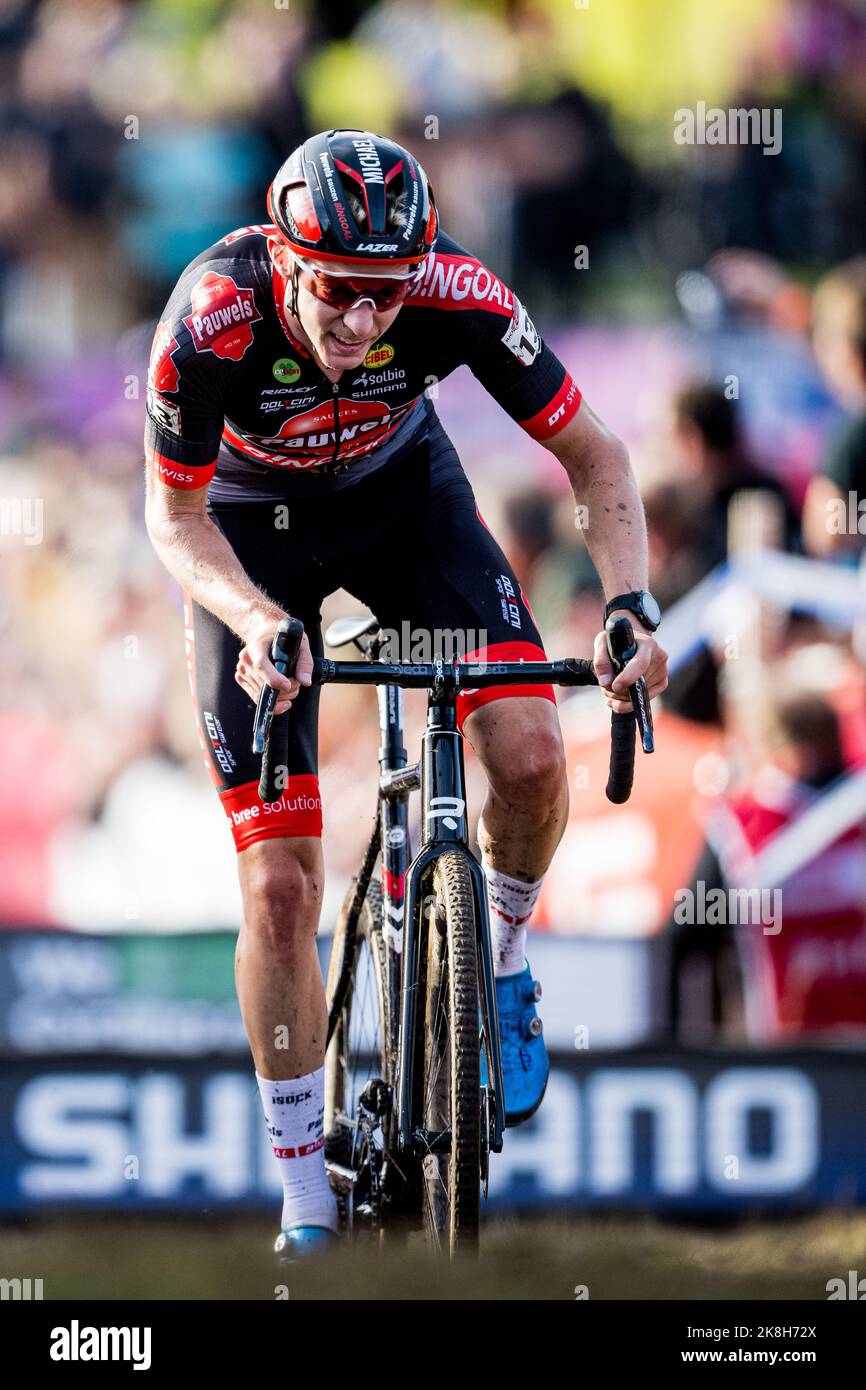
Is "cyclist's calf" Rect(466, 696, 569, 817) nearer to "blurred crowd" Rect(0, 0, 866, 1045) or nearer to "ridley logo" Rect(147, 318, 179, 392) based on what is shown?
"ridley logo" Rect(147, 318, 179, 392)

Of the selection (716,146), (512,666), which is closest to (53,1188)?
(512,666)

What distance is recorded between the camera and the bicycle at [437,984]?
139 inches

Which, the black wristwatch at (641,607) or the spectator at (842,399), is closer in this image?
the black wristwatch at (641,607)

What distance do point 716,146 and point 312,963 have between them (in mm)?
4780

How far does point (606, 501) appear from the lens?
13.9 ft

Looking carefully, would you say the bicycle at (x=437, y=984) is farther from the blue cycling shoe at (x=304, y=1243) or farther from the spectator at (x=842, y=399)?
the spectator at (x=842, y=399)

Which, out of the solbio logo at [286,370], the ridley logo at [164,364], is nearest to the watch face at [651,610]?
the solbio logo at [286,370]

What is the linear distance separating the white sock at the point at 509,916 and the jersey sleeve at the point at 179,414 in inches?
48.9

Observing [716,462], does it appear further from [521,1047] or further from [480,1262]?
[480,1262]

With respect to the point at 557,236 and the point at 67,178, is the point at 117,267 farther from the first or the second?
the point at 557,236

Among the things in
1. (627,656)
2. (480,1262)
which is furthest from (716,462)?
(480,1262)

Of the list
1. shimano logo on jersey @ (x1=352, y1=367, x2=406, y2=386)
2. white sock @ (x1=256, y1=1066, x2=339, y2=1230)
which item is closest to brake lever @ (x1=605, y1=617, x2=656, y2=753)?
shimano logo on jersey @ (x1=352, y1=367, x2=406, y2=386)

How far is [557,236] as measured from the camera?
764cm

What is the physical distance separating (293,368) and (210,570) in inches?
20.7
